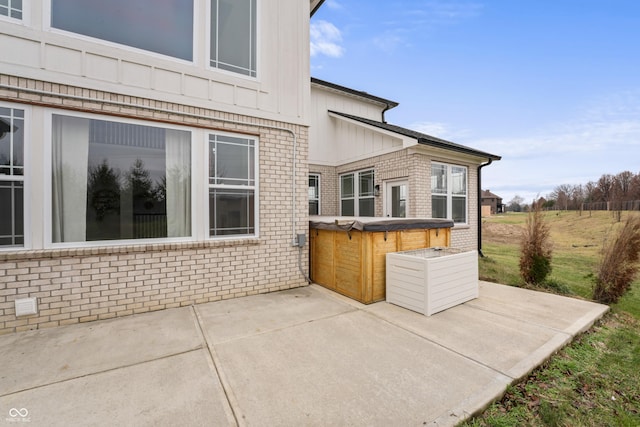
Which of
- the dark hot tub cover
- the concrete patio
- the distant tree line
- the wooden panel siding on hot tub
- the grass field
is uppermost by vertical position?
the distant tree line

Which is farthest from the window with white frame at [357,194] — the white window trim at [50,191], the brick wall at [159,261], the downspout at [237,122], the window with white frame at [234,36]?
the white window trim at [50,191]

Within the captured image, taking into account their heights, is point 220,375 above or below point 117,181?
below

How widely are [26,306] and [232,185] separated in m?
3.05

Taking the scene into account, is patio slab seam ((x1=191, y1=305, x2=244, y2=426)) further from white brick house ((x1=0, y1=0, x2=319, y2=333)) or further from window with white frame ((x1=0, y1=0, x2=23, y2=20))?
window with white frame ((x1=0, y1=0, x2=23, y2=20))

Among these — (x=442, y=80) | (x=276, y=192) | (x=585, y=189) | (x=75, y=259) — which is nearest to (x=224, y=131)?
(x=276, y=192)

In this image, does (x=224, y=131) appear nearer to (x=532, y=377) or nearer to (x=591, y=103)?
(x=532, y=377)

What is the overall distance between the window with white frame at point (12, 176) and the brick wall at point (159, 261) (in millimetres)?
203

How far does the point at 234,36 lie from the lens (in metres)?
4.64

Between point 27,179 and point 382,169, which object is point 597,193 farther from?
point 27,179

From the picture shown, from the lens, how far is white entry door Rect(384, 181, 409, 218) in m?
7.62

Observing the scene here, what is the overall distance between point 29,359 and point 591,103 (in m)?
20.3
